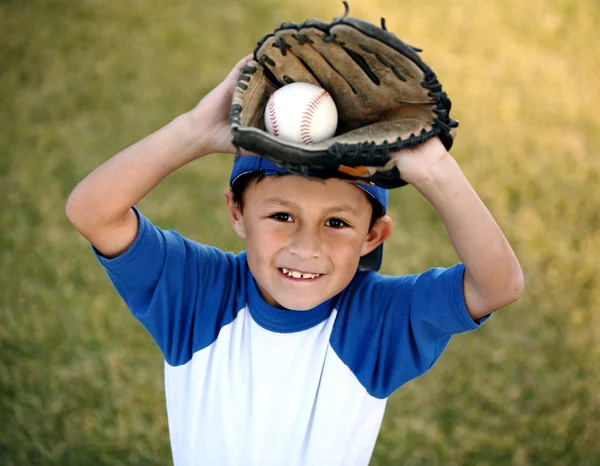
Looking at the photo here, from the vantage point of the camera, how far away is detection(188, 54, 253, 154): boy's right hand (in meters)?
1.70

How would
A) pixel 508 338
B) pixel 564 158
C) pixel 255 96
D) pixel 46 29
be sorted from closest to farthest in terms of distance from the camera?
pixel 255 96 → pixel 508 338 → pixel 564 158 → pixel 46 29

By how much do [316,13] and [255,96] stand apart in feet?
15.2

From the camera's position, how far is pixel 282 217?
1.75m

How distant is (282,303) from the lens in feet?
5.75

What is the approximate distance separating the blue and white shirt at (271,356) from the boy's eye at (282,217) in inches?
8.1

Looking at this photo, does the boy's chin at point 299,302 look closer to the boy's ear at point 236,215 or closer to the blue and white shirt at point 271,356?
the blue and white shirt at point 271,356

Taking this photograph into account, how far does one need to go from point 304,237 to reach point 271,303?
244 mm

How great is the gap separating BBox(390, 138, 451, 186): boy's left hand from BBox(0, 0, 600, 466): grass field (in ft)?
5.46

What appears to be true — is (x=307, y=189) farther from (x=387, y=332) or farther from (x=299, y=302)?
(x=387, y=332)

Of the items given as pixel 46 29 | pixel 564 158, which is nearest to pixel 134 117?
pixel 46 29

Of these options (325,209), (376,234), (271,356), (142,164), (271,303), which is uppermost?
(142,164)

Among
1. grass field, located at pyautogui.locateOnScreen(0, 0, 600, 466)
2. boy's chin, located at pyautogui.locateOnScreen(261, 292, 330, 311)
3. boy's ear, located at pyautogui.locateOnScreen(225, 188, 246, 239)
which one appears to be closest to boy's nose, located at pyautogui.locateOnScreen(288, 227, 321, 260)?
boy's chin, located at pyautogui.locateOnScreen(261, 292, 330, 311)

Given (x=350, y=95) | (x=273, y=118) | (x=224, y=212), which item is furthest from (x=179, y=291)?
(x=224, y=212)

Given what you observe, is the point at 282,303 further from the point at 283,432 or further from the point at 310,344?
the point at 283,432
